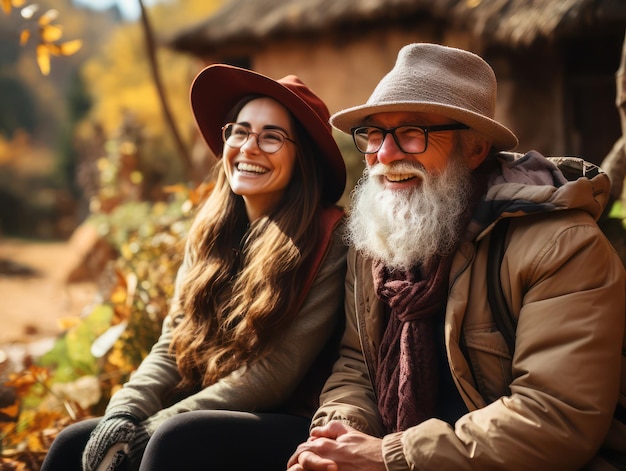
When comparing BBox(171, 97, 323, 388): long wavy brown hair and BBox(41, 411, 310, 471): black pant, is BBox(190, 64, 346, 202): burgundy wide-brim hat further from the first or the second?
BBox(41, 411, 310, 471): black pant

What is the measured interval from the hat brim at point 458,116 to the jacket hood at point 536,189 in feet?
0.25

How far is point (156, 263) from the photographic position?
4574 millimetres

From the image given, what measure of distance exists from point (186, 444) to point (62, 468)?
0.55 m

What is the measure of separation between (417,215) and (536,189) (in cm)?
38

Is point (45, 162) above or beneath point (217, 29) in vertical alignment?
beneath

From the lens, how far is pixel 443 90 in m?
2.24

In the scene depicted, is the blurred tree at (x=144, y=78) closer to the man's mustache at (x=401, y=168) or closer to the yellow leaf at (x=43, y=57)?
the yellow leaf at (x=43, y=57)

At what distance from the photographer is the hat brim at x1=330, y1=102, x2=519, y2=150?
2193 millimetres

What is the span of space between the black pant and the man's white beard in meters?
0.68

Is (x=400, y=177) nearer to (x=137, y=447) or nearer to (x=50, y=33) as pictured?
(x=137, y=447)

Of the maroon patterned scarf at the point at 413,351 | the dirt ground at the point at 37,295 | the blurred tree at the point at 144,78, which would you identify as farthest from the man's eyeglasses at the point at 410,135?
the blurred tree at the point at 144,78

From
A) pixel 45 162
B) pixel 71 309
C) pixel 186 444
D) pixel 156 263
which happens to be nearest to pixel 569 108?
pixel 156 263

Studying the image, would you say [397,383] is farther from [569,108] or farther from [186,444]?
[569,108]

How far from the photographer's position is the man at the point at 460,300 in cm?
192
